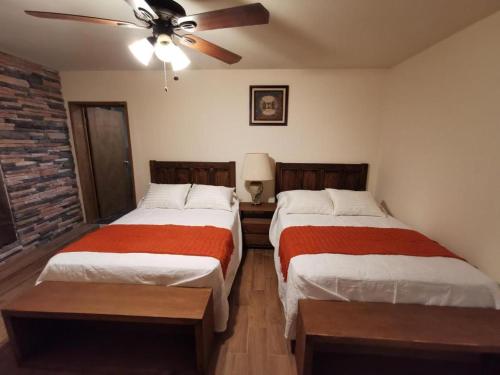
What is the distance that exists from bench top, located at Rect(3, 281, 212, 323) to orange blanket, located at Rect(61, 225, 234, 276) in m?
0.24

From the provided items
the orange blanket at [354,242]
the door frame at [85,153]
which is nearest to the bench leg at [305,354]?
the orange blanket at [354,242]

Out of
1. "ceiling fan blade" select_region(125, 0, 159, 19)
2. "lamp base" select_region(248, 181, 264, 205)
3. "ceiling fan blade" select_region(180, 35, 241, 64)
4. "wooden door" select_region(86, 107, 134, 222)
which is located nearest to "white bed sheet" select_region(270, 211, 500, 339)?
"lamp base" select_region(248, 181, 264, 205)

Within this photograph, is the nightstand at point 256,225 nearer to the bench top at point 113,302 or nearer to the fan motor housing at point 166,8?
the bench top at point 113,302

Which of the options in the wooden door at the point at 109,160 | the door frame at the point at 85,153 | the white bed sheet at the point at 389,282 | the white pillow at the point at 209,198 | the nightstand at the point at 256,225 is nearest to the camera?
the white bed sheet at the point at 389,282

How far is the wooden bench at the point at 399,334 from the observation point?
1.07 metres

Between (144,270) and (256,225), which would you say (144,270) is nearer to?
(144,270)

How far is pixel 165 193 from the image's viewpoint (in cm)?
259

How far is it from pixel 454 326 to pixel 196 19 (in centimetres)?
208

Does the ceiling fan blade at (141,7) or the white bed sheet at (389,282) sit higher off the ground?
the ceiling fan blade at (141,7)

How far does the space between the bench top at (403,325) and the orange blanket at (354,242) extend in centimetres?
37

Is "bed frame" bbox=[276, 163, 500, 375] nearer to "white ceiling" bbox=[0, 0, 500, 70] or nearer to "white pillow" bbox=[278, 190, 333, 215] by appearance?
"white pillow" bbox=[278, 190, 333, 215]

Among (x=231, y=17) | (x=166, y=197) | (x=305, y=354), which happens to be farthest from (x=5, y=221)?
(x=305, y=354)

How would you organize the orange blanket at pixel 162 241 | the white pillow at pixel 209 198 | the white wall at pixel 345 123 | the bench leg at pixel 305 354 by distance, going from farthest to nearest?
the white pillow at pixel 209 198
the white wall at pixel 345 123
the orange blanket at pixel 162 241
the bench leg at pixel 305 354

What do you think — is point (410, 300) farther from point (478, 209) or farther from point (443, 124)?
point (443, 124)
